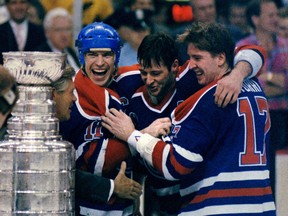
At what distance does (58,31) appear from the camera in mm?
9961

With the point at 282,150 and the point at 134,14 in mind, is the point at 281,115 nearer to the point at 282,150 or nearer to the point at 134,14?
the point at 282,150

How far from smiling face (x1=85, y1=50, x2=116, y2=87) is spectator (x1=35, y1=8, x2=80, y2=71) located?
3.08 meters

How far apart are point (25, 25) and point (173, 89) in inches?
132

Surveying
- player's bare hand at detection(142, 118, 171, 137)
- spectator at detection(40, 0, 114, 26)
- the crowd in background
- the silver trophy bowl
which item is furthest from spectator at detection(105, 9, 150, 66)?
the silver trophy bowl

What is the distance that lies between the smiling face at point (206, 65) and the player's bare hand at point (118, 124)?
0.44m

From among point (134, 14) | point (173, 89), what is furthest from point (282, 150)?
point (173, 89)

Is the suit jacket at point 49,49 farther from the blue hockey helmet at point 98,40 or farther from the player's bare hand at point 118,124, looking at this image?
the player's bare hand at point 118,124

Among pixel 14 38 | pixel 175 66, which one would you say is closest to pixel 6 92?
pixel 175 66

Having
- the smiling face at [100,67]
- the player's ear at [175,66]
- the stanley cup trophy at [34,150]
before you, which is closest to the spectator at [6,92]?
the stanley cup trophy at [34,150]

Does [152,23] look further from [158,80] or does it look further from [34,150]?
[34,150]

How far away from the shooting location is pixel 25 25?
32.5ft

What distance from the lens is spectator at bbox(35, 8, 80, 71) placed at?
989 cm

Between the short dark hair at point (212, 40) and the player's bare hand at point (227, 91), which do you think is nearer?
the player's bare hand at point (227, 91)

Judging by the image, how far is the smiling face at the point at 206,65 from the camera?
6.50 m
